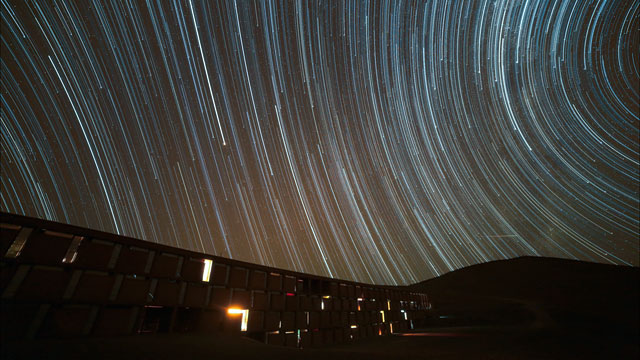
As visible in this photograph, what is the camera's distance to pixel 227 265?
9766 mm

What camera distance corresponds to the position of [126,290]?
6.86 m

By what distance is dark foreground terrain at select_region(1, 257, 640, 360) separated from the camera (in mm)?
5438

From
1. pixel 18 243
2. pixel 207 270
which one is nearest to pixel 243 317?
pixel 207 270

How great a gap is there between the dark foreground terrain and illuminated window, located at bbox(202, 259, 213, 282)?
164 cm

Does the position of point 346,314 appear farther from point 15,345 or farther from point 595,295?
point 595,295

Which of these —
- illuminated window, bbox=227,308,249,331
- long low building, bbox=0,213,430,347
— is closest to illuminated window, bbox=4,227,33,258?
long low building, bbox=0,213,430,347

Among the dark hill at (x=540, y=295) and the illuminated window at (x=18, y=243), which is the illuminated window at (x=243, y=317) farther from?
the dark hill at (x=540, y=295)

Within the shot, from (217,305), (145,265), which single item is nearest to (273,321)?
(217,305)

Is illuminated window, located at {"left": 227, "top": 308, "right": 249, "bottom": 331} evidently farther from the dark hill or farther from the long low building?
the dark hill

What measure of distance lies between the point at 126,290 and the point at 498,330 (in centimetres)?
2471

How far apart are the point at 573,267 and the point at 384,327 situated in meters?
57.6

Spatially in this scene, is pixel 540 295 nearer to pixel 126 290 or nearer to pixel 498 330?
pixel 498 330

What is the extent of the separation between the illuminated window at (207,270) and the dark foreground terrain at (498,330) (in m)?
1.64

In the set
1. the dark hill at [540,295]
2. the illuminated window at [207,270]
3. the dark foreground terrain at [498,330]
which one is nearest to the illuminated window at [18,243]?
the dark foreground terrain at [498,330]
